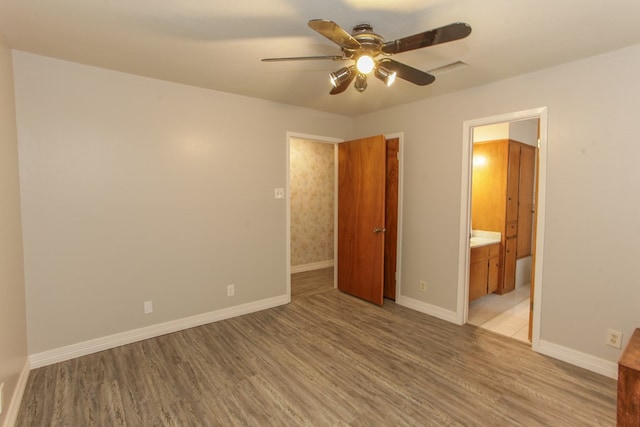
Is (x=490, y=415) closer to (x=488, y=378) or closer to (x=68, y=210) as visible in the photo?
(x=488, y=378)

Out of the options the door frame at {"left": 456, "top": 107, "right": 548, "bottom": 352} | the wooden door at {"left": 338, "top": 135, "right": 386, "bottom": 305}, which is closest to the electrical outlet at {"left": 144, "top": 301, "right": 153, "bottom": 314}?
the wooden door at {"left": 338, "top": 135, "right": 386, "bottom": 305}

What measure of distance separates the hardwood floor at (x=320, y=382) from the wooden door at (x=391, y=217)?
2.75 feet

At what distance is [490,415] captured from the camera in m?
1.95

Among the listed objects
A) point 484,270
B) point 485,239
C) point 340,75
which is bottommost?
point 484,270

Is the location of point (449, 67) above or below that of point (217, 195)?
above

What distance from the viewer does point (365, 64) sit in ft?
5.92

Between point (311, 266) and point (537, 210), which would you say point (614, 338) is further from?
point (311, 266)

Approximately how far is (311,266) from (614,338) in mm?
4023

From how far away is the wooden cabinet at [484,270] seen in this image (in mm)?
3738

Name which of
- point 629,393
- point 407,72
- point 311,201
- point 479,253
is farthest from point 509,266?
point 407,72

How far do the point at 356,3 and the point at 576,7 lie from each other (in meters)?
1.22

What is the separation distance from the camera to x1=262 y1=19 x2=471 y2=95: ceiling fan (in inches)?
57.3

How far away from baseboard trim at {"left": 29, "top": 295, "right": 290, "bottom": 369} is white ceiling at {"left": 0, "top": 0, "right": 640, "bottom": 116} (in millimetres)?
2323

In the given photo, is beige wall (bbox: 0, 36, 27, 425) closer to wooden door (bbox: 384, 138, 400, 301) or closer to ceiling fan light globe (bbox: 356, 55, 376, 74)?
ceiling fan light globe (bbox: 356, 55, 376, 74)
